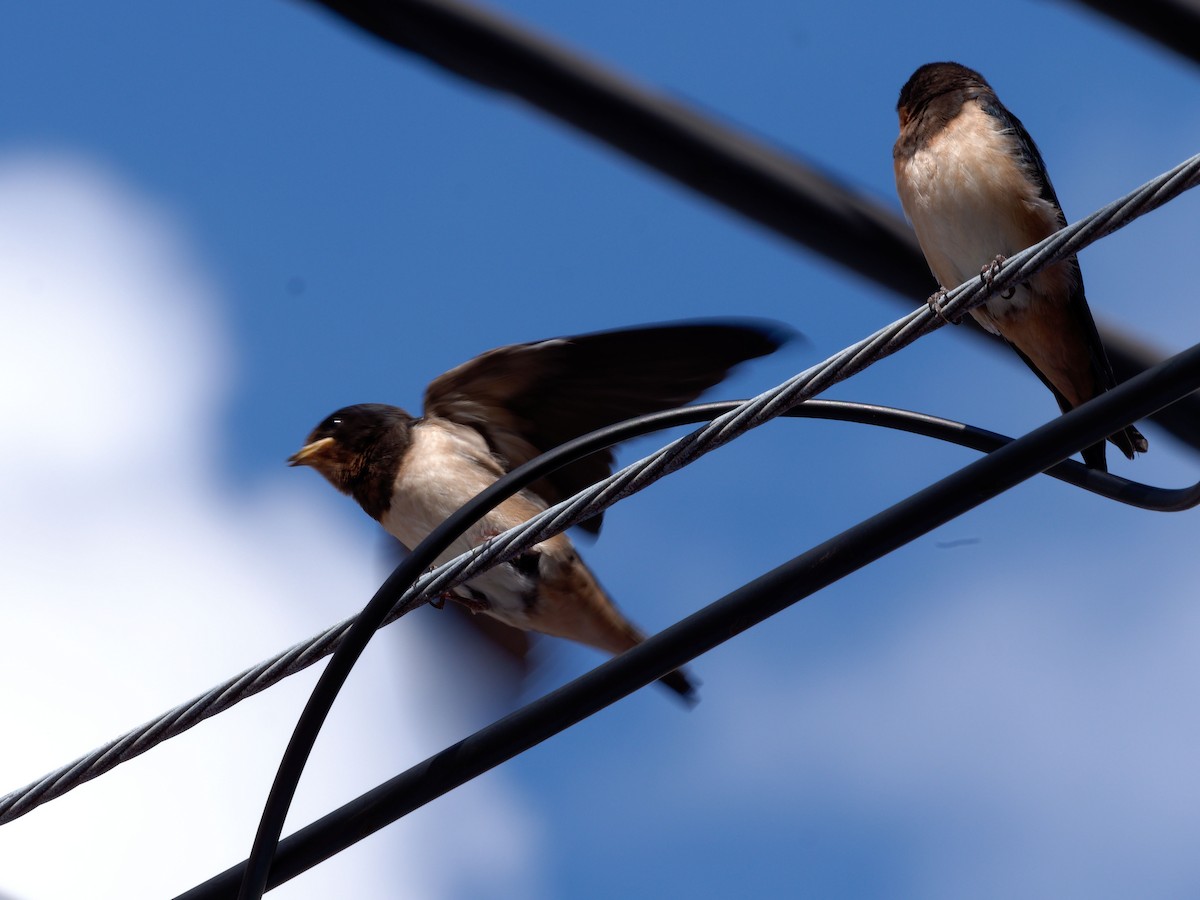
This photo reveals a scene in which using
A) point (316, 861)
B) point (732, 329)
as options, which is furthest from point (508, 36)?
point (732, 329)

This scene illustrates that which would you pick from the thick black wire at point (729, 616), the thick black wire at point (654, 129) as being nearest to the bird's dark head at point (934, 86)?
the thick black wire at point (654, 129)

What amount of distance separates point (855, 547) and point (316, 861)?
1.21 meters

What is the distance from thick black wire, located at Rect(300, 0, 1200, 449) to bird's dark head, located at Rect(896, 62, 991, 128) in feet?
7.70

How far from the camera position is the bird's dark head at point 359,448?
20.4 ft

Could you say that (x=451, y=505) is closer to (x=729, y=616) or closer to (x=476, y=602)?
(x=476, y=602)

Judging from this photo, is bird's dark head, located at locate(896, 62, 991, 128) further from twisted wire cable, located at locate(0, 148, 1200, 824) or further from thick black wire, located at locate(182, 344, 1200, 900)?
thick black wire, located at locate(182, 344, 1200, 900)

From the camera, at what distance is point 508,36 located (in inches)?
131

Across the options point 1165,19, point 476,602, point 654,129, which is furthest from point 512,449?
point 1165,19

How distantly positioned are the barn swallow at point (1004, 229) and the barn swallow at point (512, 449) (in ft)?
3.57

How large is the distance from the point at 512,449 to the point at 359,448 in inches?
26.1

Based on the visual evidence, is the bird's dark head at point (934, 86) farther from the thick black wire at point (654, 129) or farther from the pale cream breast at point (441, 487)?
the thick black wire at point (654, 129)

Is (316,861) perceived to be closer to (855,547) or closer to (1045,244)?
(855,547)

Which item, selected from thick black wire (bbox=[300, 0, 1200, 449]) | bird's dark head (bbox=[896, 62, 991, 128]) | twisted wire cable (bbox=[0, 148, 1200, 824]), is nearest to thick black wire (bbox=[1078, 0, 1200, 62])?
thick black wire (bbox=[300, 0, 1200, 449])

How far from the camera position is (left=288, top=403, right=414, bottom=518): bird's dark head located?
621 centimetres
